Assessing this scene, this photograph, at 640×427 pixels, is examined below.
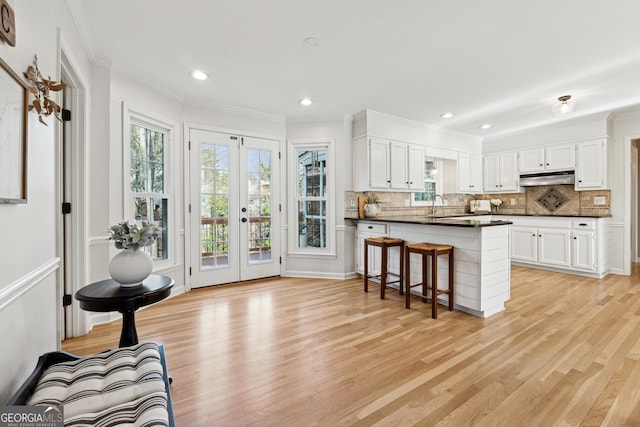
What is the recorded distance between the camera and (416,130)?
16.5 feet

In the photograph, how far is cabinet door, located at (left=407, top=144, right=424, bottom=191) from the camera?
490 cm

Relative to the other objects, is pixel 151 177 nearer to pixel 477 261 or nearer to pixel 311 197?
pixel 311 197

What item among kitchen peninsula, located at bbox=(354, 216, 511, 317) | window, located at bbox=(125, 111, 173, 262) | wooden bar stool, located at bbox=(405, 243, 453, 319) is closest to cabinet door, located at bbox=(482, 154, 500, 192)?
kitchen peninsula, located at bbox=(354, 216, 511, 317)

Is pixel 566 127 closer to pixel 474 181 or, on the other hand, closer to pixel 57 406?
pixel 474 181

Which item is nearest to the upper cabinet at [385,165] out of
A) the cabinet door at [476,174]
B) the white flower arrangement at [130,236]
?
the cabinet door at [476,174]

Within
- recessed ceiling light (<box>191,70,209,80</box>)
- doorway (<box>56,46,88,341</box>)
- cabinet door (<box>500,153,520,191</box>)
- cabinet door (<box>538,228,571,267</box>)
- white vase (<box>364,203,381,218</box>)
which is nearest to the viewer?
doorway (<box>56,46,88,341</box>)

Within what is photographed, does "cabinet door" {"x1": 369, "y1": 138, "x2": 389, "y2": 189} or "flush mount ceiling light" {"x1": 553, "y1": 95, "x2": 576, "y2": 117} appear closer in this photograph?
"flush mount ceiling light" {"x1": 553, "y1": 95, "x2": 576, "y2": 117}

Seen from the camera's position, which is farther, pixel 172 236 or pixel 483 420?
pixel 172 236

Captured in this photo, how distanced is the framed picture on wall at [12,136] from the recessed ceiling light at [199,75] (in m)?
2.10

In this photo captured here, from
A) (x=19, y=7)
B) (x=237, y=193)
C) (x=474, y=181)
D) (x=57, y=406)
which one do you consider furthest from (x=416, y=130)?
(x=57, y=406)

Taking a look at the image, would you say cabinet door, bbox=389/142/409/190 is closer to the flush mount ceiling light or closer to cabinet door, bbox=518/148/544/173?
the flush mount ceiling light

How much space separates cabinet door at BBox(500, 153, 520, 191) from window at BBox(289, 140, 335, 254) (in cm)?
372

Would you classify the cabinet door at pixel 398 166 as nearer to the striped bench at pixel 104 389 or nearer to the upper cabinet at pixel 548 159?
the upper cabinet at pixel 548 159

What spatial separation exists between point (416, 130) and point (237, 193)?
3186mm
